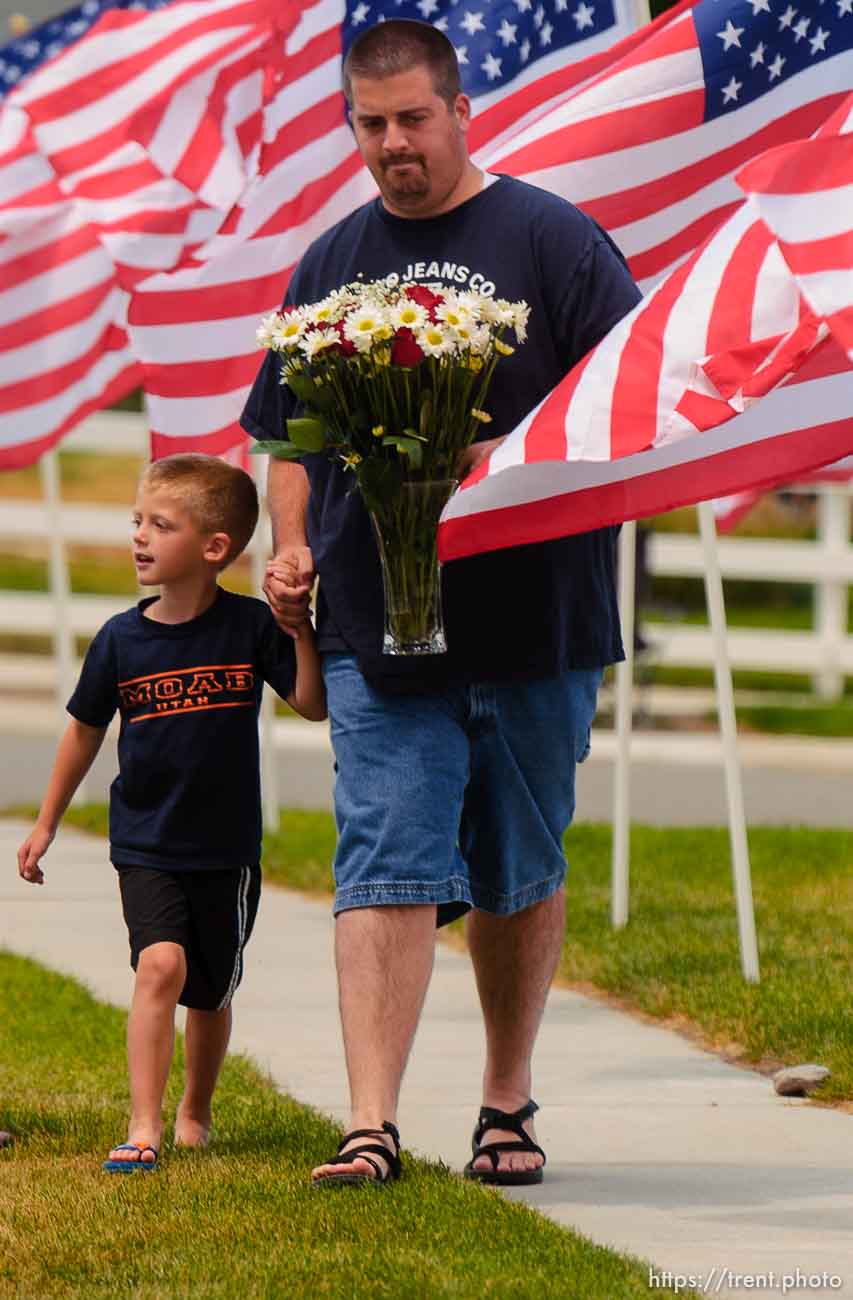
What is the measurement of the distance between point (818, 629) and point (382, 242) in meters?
17.2

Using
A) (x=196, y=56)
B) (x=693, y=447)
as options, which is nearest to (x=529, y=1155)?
(x=693, y=447)

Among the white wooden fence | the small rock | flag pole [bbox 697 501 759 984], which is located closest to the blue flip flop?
the small rock

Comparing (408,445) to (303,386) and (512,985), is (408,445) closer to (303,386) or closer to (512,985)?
(303,386)

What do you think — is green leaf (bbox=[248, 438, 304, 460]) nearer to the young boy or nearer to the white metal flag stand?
the young boy

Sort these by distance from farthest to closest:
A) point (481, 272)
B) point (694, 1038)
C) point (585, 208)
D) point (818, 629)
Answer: point (818, 629)
point (585, 208)
point (694, 1038)
point (481, 272)

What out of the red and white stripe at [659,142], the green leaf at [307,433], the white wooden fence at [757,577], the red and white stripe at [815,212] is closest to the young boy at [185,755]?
the green leaf at [307,433]

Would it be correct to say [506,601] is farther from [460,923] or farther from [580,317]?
[460,923]

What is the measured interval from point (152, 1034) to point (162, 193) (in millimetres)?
7743

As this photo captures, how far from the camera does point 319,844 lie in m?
11.2

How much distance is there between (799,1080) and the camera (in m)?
6.28

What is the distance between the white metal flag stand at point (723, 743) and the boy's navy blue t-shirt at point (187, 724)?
76.1 inches

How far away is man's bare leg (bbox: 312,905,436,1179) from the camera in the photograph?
16.7 ft

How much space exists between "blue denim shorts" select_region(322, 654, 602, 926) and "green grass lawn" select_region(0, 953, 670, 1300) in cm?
58

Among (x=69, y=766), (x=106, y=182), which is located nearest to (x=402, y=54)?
(x=69, y=766)
